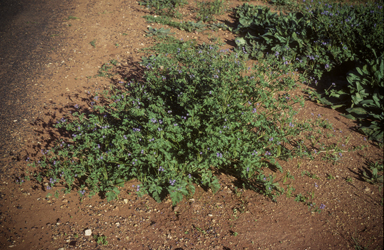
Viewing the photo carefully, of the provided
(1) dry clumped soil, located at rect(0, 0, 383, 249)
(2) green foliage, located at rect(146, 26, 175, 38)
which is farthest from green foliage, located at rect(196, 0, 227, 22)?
(1) dry clumped soil, located at rect(0, 0, 383, 249)

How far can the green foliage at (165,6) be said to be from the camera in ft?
26.9

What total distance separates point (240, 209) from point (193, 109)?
1516 millimetres

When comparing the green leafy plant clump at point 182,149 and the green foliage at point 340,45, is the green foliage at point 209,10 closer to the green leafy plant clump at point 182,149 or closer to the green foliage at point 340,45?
the green foliage at point 340,45

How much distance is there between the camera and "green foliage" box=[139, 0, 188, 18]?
8.20 m

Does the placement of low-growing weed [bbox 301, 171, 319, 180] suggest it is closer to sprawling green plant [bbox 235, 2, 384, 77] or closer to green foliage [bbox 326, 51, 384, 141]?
green foliage [bbox 326, 51, 384, 141]

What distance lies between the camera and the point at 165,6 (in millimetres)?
8352

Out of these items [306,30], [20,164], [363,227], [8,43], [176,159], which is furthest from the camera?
[8,43]

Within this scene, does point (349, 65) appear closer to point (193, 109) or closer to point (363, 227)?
point (363, 227)

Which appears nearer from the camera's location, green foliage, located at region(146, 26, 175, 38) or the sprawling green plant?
the sprawling green plant

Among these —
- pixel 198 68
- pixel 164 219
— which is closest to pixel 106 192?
pixel 164 219

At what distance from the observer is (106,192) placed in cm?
344

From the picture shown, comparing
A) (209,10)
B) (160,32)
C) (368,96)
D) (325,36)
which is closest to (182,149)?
(368,96)

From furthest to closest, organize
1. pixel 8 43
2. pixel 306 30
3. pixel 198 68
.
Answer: pixel 8 43 → pixel 306 30 → pixel 198 68

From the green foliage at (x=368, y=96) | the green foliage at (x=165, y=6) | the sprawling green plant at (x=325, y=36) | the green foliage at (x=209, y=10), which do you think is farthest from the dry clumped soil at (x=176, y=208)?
the green foliage at (x=209, y=10)
